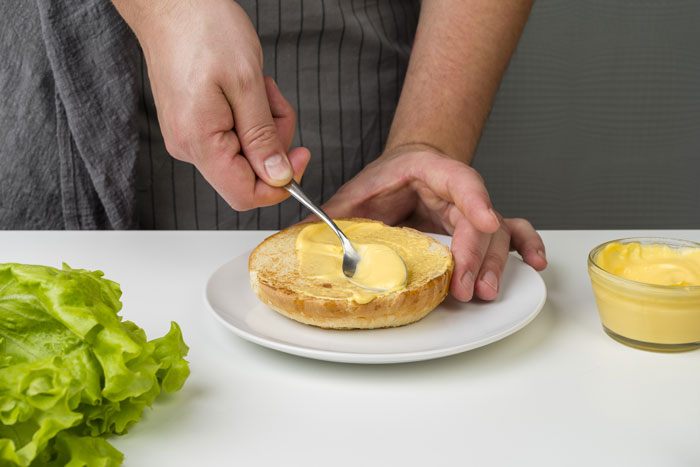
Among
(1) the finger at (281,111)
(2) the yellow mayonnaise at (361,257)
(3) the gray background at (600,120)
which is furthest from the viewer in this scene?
(3) the gray background at (600,120)

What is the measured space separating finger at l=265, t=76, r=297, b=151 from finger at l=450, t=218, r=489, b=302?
343mm

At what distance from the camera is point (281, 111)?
118 centimetres

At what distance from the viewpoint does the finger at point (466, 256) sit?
1.02 metres

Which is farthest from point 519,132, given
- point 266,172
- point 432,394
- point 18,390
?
point 18,390

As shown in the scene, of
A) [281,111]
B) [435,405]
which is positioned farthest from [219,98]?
[435,405]

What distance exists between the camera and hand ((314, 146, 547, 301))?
1.07 metres

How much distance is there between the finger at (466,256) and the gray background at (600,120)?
1.86 metres

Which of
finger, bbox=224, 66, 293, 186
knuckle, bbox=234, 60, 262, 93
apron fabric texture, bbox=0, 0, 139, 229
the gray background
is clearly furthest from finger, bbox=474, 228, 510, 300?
the gray background

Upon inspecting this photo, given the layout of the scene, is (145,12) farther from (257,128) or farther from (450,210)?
(450,210)

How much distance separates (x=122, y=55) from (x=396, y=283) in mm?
972

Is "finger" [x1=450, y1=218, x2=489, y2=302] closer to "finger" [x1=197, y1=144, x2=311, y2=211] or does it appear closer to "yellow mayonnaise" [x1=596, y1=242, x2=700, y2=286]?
"yellow mayonnaise" [x1=596, y1=242, x2=700, y2=286]

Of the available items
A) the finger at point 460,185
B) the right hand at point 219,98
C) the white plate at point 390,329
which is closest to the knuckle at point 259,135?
the right hand at point 219,98

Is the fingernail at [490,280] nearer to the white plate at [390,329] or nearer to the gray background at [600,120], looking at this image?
the white plate at [390,329]

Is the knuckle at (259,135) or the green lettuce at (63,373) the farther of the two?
the knuckle at (259,135)
